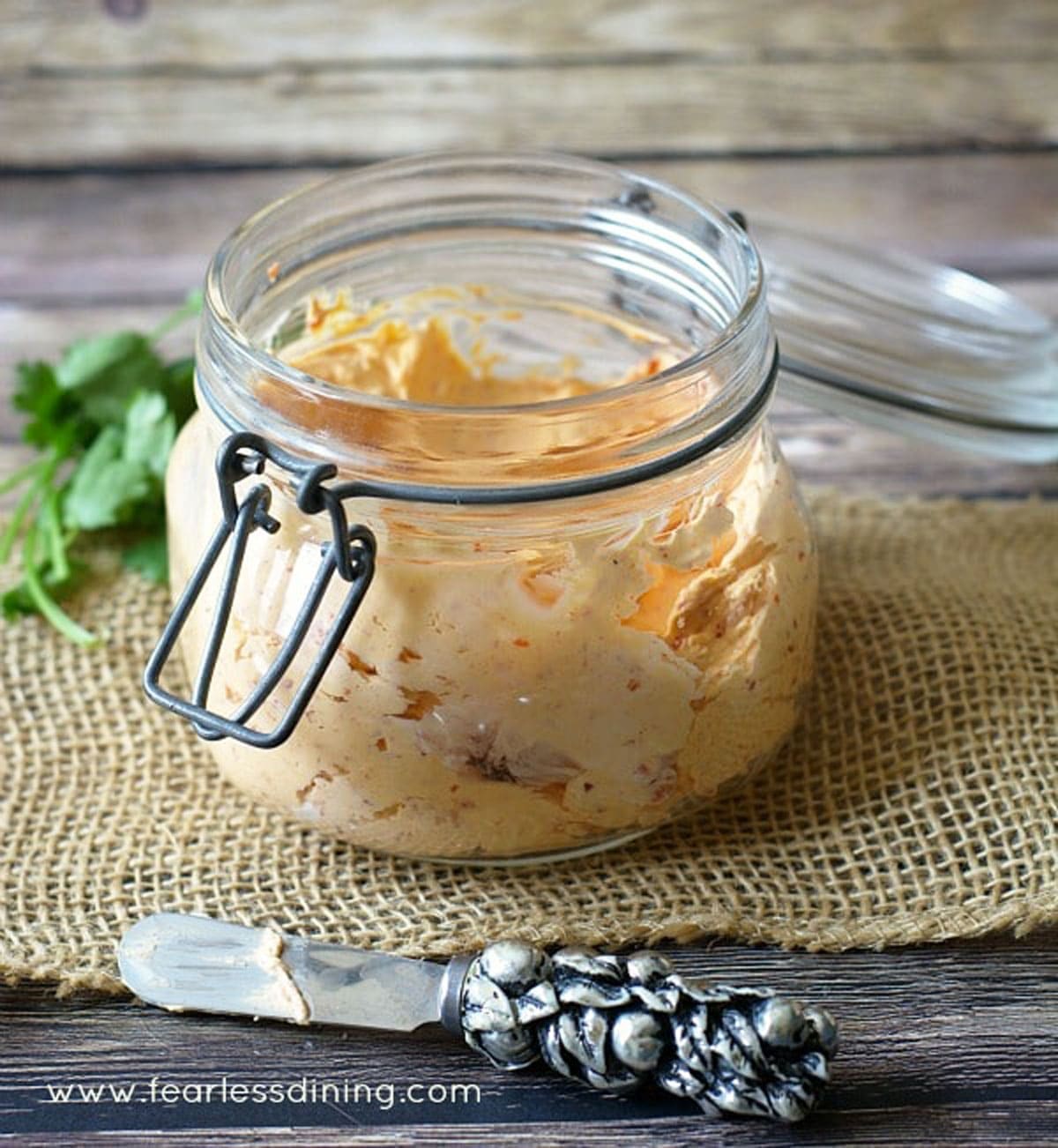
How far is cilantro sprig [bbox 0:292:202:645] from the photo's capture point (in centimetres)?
140

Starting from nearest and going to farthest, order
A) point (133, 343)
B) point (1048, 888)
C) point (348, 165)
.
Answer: point (1048, 888), point (133, 343), point (348, 165)

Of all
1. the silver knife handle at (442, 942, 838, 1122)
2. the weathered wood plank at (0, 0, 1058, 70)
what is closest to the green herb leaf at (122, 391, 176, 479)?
the silver knife handle at (442, 942, 838, 1122)

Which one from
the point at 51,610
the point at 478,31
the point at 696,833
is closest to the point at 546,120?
the point at 478,31

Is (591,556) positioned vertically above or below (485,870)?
above

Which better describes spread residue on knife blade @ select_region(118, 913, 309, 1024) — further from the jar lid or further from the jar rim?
the jar lid

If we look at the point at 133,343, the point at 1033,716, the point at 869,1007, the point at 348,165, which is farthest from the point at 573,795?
the point at 348,165

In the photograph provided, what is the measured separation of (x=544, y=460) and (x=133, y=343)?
0.67 m

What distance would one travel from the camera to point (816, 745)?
3.97 ft

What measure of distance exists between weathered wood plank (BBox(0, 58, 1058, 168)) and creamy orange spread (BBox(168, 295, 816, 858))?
1187 millimetres

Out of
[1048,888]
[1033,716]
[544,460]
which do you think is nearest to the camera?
[544,460]

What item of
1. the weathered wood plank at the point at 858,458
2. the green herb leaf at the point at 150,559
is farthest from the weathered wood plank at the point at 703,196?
the green herb leaf at the point at 150,559

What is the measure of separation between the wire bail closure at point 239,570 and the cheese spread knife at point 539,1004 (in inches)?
5.3

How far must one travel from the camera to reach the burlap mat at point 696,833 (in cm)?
107

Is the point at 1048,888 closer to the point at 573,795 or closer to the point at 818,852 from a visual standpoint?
the point at 818,852
